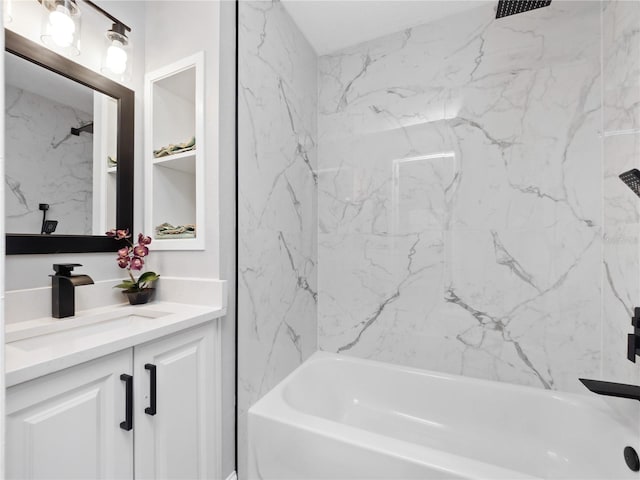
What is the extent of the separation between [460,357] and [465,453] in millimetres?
457

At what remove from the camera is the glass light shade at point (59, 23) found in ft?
3.79

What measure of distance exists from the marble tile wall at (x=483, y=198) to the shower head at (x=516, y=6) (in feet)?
0.33

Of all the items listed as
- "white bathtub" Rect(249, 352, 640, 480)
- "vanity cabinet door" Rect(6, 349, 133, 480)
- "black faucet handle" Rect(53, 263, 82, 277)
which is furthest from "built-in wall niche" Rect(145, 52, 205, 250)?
"white bathtub" Rect(249, 352, 640, 480)

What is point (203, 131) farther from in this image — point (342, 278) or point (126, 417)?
point (342, 278)

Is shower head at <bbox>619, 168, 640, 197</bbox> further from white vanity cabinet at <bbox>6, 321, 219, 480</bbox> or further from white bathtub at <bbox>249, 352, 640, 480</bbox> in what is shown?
white vanity cabinet at <bbox>6, 321, 219, 480</bbox>

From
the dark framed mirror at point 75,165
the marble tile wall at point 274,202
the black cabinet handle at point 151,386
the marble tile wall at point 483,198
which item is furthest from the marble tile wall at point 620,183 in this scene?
the dark framed mirror at point 75,165

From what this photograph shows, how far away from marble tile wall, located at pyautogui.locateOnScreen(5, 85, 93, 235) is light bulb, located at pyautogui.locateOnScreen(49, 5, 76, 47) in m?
0.23

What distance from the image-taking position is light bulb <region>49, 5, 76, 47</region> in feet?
3.78

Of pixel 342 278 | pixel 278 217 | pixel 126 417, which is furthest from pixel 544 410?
pixel 126 417

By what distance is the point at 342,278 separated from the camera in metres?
2.04

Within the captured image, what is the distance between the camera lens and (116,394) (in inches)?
35.1

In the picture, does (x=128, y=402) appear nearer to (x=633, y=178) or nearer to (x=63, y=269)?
(x=63, y=269)

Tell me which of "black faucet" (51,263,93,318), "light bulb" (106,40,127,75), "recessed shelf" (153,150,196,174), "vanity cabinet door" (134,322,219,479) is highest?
"light bulb" (106,40,127,75)

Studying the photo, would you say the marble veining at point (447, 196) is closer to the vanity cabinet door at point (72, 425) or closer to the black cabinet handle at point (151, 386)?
the black cabinet handle at point (151, 386)
